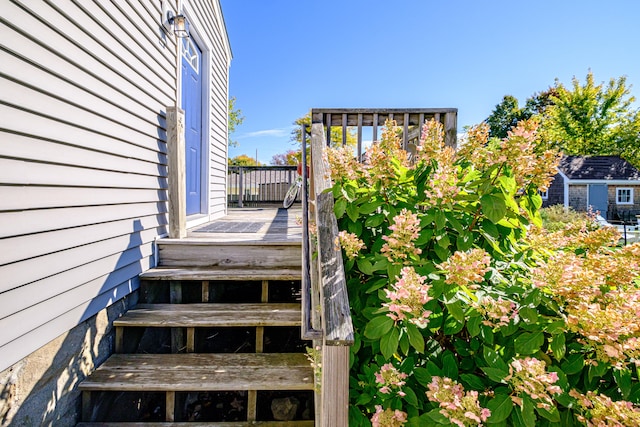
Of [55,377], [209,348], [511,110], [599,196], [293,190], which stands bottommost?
[209,348]

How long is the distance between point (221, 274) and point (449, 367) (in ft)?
5.89

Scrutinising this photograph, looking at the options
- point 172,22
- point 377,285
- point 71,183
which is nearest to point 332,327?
point 377,285

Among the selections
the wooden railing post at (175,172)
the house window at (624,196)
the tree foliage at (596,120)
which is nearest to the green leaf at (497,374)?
the wooden railing post at (175,172)

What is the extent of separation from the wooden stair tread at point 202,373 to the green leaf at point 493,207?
125cm

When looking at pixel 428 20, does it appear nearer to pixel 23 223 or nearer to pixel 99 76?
pixel 99 76

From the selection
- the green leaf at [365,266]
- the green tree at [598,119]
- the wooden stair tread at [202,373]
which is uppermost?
the green tree at [598,119]

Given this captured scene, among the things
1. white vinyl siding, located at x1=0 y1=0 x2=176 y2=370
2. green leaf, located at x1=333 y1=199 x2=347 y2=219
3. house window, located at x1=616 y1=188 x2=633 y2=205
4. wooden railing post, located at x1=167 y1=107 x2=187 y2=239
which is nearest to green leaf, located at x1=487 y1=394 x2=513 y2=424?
green leaf, located at x1=333 y1=199 x2=347 y2=219

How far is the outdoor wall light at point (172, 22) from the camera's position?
2.89 metres

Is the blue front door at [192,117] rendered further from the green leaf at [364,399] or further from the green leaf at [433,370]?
the green leaf at [433,370]

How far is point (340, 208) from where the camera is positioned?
1.30m

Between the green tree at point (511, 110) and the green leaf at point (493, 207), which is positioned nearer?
the green leaf at point (493, 207)

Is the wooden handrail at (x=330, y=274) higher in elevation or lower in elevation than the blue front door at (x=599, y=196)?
lower

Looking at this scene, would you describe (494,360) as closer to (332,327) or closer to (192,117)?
(332,327)

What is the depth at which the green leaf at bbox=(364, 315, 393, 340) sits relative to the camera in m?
0.98
